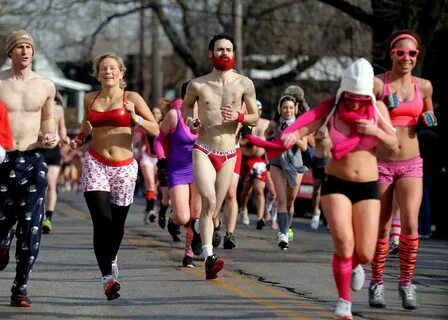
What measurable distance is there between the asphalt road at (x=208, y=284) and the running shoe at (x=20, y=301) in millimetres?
58

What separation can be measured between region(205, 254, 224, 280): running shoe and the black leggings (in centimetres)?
130

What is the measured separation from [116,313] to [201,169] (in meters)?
2.75

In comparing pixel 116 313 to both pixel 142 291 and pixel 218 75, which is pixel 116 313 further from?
pixel 218 75

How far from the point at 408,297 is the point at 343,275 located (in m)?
1.23

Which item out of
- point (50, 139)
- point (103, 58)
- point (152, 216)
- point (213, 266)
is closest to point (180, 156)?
point (213, 266)

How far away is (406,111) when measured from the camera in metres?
11.2

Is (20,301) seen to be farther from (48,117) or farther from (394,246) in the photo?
(394,246)

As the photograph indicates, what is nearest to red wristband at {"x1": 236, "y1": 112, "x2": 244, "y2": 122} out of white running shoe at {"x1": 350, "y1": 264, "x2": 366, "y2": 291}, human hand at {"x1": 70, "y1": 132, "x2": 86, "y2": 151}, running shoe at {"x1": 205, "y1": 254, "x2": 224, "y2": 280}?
running shoe at {"x1": 205, "y1": 254, "x2": 224, "y2": 280}

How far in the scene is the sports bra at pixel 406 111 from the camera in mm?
11172

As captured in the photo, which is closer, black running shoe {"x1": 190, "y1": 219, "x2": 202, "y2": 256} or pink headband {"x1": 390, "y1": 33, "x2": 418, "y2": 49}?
pink headband {"x1": 390, "y1": 33, "x2": 418, "y2": 49}

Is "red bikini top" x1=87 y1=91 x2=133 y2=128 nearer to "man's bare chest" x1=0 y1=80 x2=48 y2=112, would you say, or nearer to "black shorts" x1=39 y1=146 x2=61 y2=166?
"man's bare chest" x1=0 y1=80 x2=48 y2=112

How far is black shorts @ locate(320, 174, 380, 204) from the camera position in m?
9.98

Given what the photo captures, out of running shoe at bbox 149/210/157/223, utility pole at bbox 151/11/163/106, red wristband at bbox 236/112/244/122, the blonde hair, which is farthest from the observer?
utility pole at bbox 151/11/163/106

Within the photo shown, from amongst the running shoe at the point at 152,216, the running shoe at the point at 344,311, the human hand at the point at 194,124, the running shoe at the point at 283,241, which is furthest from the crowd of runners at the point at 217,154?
the running shoe at the point at 152,216
